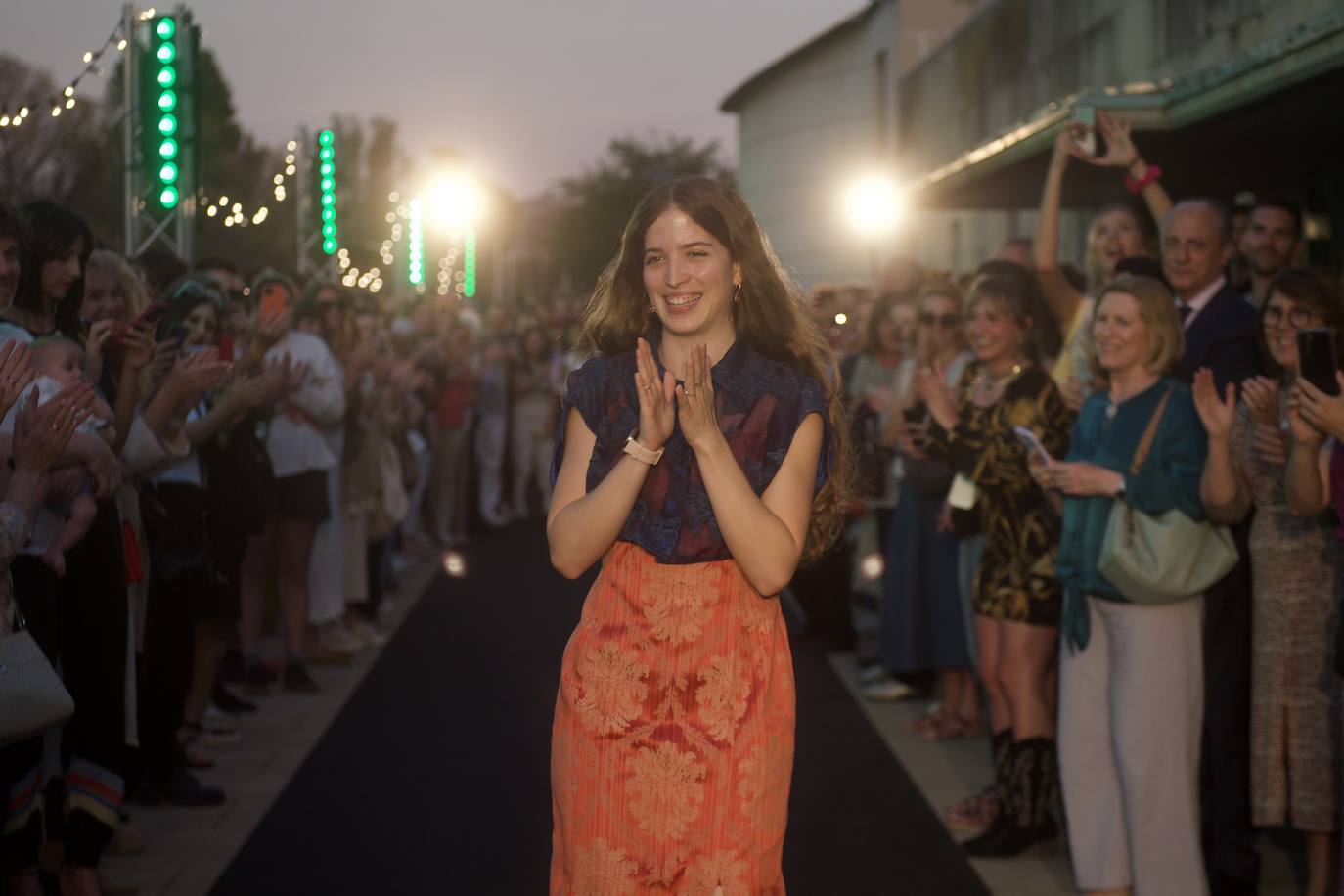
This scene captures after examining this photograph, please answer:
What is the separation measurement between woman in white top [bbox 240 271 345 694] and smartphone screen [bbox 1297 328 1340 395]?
236 inches

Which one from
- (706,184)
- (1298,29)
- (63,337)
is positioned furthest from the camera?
(1298,29)

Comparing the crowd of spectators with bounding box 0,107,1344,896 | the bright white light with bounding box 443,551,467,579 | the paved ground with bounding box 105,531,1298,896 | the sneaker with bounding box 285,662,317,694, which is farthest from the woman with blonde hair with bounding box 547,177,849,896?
the bright white light with bounding box 443,551,467,579

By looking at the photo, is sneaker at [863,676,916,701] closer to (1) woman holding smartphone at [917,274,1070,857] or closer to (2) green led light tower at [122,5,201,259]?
(1) woman holding smartphone at [917,274,1070,857]

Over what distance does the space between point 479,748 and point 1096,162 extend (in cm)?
391

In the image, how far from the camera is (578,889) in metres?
3.76

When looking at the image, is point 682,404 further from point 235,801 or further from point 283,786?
point 283,786

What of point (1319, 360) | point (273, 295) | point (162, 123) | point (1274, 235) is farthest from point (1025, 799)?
point (162, 123)

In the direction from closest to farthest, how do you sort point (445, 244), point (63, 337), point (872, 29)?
point (63, 337)
point (872, 29)
point (445, 244)

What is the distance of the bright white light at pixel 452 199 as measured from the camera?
30797 millimetres

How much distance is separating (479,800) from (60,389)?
2935 millimetres

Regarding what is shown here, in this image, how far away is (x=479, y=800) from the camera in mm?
7520

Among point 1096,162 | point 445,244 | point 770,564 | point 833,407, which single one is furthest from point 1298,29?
point 445,244

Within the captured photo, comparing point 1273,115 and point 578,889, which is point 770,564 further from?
point 1273,115

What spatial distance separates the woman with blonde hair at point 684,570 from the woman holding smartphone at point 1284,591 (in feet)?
7.47
